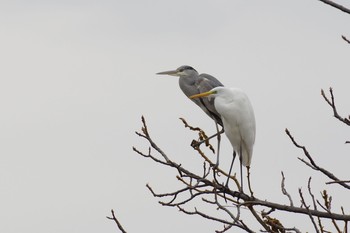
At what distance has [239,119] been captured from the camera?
8.20 m

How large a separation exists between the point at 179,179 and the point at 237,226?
844 mm

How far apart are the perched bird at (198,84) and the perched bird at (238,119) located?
1.62 metres

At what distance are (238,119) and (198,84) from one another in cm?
259

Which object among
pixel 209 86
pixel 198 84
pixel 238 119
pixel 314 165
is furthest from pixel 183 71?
pixel 314 165

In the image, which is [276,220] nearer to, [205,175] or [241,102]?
[205,175]

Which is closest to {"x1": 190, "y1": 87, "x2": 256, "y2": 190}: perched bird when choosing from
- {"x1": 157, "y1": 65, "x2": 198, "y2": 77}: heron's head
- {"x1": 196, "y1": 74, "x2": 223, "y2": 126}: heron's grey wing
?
{"x1": 196, "y1": 74, "x2": 223, "y2": 126}: heron's grey wing

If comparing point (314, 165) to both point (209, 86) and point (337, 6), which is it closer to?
point (337, 6)

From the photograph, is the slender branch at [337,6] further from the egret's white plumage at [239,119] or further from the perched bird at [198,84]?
the perched bird at [198,84]

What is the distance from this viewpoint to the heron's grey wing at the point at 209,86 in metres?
10.3

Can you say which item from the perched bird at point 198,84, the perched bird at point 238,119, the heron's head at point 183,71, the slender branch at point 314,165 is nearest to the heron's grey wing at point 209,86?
the perched bird at point 198,84

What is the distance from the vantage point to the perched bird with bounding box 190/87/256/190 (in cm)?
820

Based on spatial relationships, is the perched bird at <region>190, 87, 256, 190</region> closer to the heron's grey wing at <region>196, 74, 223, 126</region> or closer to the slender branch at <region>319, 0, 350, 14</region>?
the heron's grey wing at <region>196, 74, 223, 126</region>

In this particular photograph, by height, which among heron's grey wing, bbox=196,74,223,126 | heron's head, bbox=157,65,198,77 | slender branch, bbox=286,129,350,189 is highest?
heron's head, bbox=157,65,198,77

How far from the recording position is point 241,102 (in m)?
8.20
